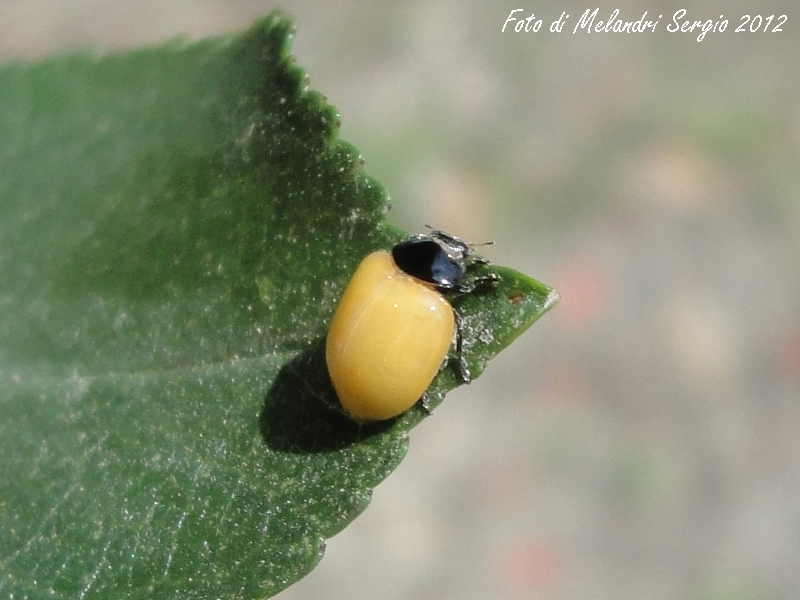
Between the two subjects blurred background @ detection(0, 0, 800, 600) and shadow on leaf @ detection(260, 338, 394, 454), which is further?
blurred background @ detection(0, 0, 800, 600)

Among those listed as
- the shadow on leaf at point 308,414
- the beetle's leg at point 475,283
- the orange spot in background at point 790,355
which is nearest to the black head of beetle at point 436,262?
the beetle's leg at point 475,283

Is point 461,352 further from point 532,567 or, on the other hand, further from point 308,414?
point 532,567

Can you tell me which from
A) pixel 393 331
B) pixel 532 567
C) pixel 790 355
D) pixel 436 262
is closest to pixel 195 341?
pixel 393 331

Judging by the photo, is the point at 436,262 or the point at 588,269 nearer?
the point at 436,262

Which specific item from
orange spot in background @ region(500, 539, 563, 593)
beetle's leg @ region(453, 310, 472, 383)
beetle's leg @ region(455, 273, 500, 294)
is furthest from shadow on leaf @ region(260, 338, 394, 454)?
orange spot in background @ region(500, 539, 563, 593)

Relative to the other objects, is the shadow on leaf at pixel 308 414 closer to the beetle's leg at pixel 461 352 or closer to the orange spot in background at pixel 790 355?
the beetle's leg at pixel 461 352

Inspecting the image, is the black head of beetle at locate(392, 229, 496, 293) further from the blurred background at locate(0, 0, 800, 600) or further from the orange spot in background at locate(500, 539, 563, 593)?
the orange spot in background at locate(500, 539, 563, 593)

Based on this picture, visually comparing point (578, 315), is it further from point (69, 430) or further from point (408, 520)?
point (69, 430)
